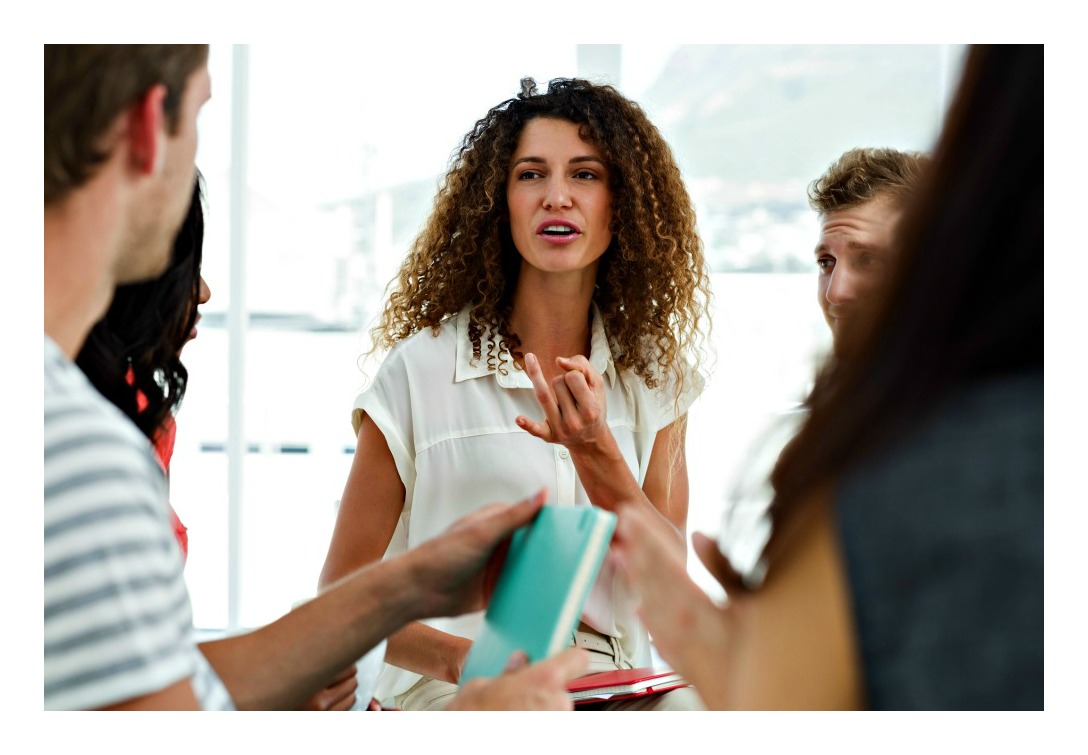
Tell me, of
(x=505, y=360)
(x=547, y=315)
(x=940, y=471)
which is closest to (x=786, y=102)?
(x=547, y=315)

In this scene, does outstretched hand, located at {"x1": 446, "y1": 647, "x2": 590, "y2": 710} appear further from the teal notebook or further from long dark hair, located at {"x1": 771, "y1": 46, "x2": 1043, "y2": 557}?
long dark hair, located at {"x1": 771, "y1": 46, "x2": 1043, "y2": 557}

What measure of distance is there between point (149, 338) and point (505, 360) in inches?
27.2

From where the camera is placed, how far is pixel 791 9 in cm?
119

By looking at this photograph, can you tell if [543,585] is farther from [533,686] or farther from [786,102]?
[786,102]

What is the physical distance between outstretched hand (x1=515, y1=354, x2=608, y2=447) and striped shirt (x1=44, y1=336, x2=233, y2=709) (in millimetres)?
808

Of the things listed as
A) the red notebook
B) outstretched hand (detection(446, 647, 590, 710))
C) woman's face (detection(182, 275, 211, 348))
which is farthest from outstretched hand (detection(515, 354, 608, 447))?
outstretched hand (detection(446, 647, 590, 710))

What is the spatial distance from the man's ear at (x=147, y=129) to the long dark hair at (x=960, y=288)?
0.56 meters

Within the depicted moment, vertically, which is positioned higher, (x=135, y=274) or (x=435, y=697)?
(x=135, y=274)

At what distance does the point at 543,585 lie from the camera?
849mm

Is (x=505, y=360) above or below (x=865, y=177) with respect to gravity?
below

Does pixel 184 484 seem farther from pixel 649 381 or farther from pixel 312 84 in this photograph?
pixel 649 381

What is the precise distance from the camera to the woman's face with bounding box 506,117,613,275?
1701 mm
